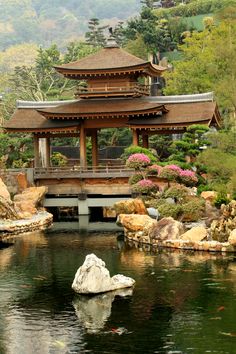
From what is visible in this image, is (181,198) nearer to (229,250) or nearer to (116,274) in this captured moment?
(229,250)

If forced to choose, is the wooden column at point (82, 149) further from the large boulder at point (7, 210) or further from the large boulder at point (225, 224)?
the large boulder at point (225, 224)

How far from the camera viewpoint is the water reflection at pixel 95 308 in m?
18.5

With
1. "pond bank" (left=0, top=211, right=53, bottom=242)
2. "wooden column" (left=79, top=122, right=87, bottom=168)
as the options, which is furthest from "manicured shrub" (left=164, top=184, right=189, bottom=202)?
"wooden column" (left=79, top=122, right=87, bottom=168)

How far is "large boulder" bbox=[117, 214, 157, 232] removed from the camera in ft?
103

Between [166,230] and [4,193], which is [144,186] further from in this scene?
[4,193]

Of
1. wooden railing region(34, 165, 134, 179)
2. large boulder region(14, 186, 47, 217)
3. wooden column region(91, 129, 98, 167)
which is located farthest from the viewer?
wooden column region(91, 129, 98, 167)

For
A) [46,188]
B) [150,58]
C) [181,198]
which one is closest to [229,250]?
[181,198]

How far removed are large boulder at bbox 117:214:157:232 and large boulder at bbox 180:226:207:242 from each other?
102 inches

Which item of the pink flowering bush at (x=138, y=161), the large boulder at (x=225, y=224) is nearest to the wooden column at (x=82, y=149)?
the pink flowering bush at (x=138, y=161)

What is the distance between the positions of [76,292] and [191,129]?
1614 centimetres

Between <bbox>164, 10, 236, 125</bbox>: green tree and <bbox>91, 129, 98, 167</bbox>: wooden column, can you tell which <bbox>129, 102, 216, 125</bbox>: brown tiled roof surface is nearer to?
<bbox>164, 10, 236, 125</bbox>: green tree

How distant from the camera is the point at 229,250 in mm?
27469

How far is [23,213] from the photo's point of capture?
36.5 metres

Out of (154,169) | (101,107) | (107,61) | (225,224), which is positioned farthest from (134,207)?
(107,61)
